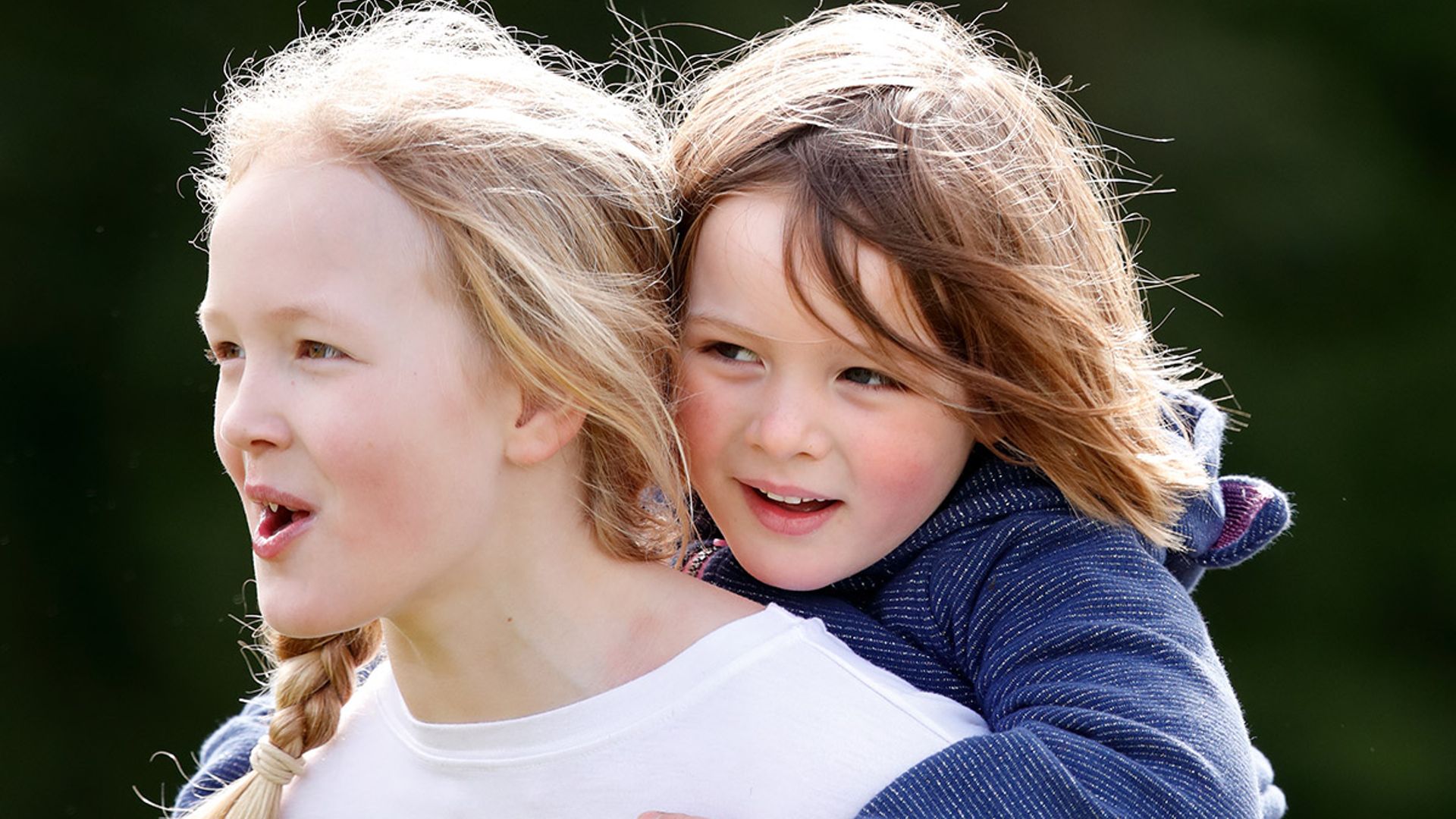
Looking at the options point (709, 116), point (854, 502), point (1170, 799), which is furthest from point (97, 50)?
point (1170, 799)

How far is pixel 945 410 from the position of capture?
72.7 inches

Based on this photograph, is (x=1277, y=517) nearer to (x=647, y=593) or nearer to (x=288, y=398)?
(x=647, y=593)

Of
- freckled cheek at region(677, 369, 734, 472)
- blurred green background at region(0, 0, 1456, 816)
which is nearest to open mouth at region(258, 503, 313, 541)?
freckled cheek at region(677, 369, 734, 472)

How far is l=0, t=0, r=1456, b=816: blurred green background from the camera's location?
15.6 ft

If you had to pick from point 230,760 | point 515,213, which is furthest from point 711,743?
point 230,760

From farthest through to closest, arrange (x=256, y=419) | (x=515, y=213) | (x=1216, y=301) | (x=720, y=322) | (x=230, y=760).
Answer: (x=1216, y=301), (x=230, y=760), (x=720, y=322), (x=515, y=213), (x=256, y=419)

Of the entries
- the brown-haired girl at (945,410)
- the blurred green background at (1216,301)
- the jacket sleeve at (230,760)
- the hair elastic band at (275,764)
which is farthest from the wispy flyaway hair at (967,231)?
the blurred green background at (1216,301)

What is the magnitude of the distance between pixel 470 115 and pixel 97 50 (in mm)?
3500

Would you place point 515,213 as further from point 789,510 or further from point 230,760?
point 230,760

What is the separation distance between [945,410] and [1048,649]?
28 centimetres

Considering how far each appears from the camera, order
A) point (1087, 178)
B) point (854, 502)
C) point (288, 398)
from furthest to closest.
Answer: point (1087, 178)
point (854, 502)
point (288, 398)

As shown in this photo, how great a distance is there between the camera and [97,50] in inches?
188

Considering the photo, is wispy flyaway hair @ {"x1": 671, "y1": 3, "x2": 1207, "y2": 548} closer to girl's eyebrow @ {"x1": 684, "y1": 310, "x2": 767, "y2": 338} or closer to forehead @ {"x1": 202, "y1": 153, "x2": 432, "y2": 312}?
girl's eyebrow @ {"x1": 684, "y1": 310, "x2": 767, "y2": 338}

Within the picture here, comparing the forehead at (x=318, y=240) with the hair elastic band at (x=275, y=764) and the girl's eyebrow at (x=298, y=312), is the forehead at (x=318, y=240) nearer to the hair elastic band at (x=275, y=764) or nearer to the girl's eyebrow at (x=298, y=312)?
the girl's eyebrow at (x=298, y=312)
